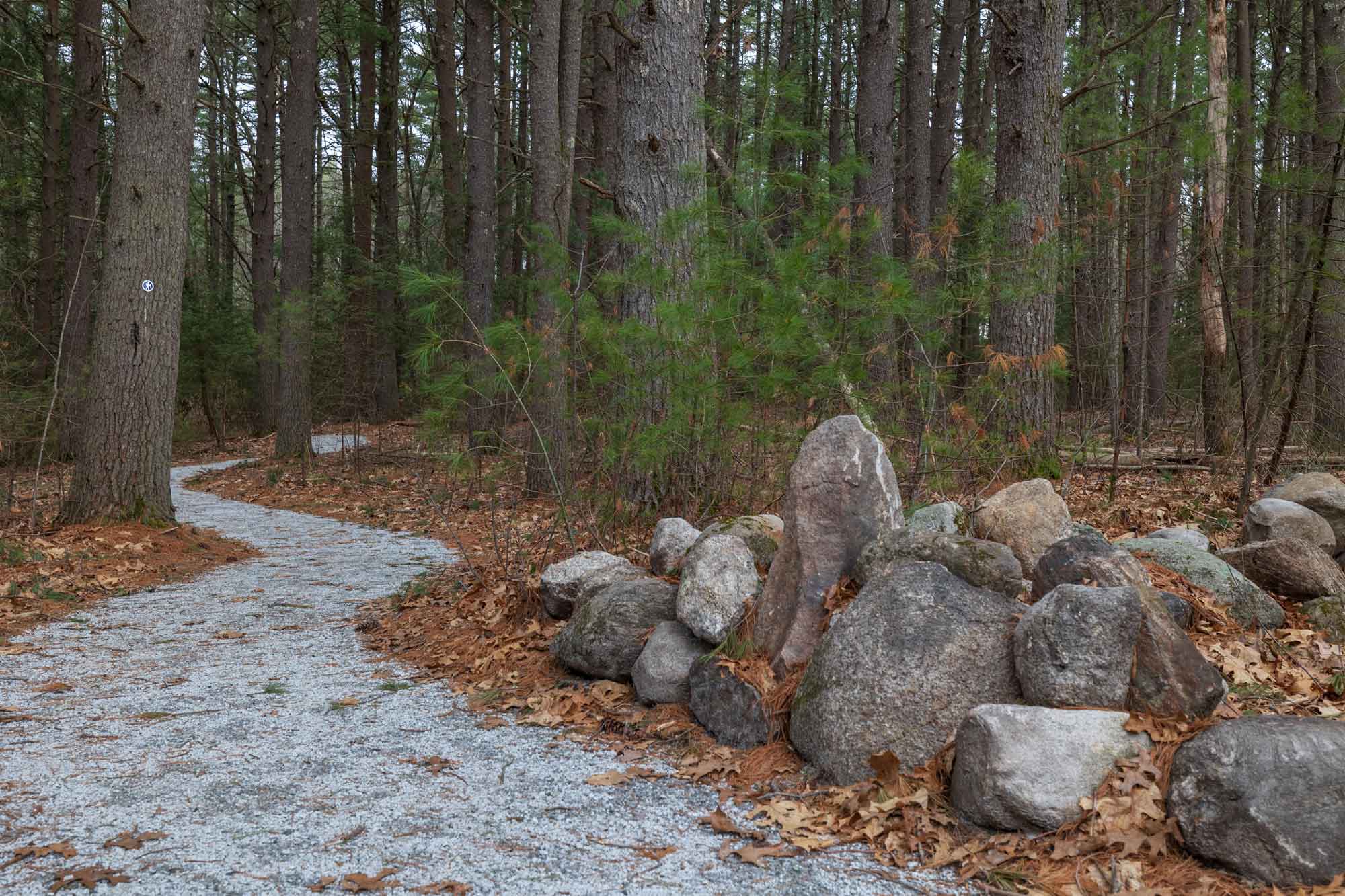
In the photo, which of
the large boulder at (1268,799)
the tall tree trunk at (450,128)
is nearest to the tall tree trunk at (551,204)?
the tall tree trunk at (450,128)

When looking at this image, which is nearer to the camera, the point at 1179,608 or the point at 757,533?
the point at 1179,608

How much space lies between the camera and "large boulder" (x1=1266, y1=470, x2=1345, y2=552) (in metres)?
5.25

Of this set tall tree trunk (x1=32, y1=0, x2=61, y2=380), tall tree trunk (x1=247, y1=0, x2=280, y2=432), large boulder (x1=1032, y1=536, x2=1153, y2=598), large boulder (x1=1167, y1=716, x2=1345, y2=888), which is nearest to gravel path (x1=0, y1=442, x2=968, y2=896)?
large boulder (x1=1167, y1=716, x2=1345, y2=888)

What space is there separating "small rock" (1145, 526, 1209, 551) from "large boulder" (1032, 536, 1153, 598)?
→ 3.91 feet

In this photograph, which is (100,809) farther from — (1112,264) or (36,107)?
(36,107)

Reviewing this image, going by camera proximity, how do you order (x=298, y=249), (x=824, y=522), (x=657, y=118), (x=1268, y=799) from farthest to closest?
(x=298, y=249) < (x=657, y=118) < (x=824, y=522) < (x=1268, y=799)

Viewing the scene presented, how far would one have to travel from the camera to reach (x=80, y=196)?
15.1m

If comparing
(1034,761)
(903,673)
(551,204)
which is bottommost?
(1034,761)

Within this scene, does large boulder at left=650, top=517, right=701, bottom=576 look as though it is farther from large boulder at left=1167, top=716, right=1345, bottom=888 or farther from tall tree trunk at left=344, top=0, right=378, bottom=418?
tall tree trunk at left=344, top=0, right=378, bottom=418

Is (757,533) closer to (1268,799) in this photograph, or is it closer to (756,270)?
(756,270)

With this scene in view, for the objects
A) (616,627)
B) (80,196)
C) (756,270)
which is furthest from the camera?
(80,196)

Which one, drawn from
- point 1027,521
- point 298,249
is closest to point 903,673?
point 1027,521

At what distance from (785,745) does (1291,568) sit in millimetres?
2714

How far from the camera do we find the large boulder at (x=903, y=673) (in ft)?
10.9
